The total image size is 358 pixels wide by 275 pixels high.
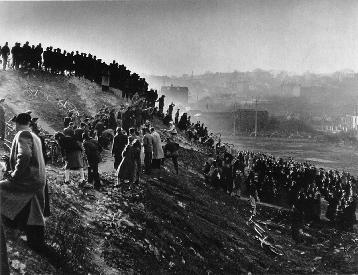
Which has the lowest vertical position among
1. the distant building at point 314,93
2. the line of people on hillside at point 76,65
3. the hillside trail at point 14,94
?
the hillside trail at point 14,94

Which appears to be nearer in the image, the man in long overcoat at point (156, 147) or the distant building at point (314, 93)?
the man in long overcoat at point (156, 147)

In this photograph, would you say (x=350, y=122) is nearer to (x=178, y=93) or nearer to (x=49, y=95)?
(x=178, y=93)

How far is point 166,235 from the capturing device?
8.31 m

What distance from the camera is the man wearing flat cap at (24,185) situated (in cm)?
445

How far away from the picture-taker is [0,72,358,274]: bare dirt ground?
20.1 ft

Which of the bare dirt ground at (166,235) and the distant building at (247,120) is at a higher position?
the distant building at (247,120)

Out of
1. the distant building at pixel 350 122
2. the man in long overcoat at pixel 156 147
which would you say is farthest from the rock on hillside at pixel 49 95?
the distant building at pixel 350 122

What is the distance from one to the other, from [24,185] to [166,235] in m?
4.38

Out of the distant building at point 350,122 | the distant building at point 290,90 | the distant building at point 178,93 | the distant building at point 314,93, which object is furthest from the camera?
the distant building at point 290,90

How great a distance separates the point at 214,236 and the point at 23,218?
602 centimetres

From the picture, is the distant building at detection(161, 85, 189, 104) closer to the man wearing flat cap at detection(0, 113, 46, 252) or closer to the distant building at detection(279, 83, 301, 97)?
the distant building at detection(279, 83, 301, 97)

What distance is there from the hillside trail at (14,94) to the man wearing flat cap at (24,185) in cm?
1241

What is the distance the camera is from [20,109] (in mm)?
17594

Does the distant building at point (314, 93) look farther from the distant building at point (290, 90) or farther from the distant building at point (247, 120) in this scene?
the distant building at point (247, 120)
